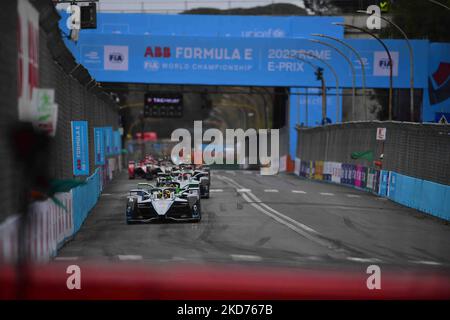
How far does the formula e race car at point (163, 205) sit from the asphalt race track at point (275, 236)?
30 centimetres

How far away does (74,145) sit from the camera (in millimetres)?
16734

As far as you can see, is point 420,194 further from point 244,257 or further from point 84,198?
point 244,257

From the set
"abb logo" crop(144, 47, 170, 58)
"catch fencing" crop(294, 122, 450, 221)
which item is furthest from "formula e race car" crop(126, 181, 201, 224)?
"abb logo" crop(144, 47, 170, 58)

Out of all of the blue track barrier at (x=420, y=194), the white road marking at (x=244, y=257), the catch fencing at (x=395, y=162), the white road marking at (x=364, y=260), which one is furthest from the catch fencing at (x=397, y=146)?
the white road marking at (x=244, y=257)

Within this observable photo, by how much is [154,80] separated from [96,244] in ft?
126

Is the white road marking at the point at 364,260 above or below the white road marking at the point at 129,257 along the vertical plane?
below

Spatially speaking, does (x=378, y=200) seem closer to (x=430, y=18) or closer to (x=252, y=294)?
(x=252, y=294)

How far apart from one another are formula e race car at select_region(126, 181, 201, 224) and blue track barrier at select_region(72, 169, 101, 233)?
1.05m

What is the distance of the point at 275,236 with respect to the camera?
18.2 metres

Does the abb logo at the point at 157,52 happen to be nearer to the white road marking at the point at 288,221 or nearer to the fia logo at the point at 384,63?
the fia logo at the point at 384,63

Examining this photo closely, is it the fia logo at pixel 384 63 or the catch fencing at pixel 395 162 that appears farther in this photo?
the fia logo at pixel 384 63

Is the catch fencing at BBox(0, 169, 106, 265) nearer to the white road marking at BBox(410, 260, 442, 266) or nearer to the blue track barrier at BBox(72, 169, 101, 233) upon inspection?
the blue track barrier at BBox(72, 169, 101, 233)

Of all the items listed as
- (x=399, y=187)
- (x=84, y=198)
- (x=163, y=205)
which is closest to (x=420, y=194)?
(x=399, y=187)

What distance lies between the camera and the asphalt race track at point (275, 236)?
45.6ft
